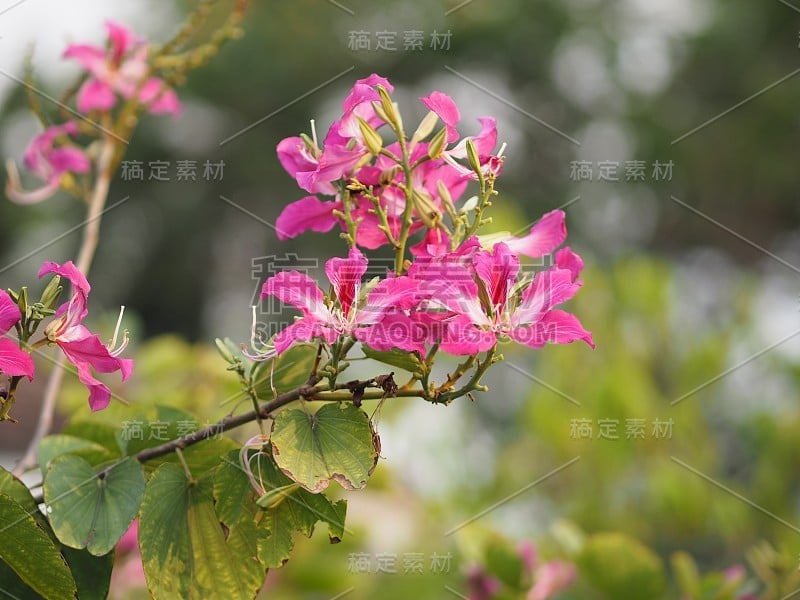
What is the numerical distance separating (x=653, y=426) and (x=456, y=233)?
1180mm

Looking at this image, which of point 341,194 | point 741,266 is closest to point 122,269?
point 741,266

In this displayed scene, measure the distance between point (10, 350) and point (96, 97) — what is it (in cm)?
71

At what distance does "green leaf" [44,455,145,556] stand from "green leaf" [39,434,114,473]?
0.07 m

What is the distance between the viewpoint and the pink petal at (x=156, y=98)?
3.73 ft

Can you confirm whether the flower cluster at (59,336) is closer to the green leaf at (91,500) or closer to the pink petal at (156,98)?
the green leaf at (91,500)

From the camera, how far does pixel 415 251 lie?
1.84 feet

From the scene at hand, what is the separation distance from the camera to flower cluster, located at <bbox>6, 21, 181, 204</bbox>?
106cm

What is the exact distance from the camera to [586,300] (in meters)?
1.95

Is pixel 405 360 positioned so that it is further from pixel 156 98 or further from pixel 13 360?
pixel 156 98

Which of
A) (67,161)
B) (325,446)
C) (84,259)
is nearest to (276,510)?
(325,446)

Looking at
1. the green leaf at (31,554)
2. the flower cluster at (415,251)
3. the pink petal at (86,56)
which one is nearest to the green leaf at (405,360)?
the flower cluster at (415,251)

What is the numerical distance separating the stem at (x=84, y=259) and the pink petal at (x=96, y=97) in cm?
5

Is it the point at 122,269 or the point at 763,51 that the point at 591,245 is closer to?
the point at 763,51

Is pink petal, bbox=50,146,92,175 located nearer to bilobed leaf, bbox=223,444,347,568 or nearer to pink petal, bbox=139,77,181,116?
pink petal, bbox=139,77,181,116
